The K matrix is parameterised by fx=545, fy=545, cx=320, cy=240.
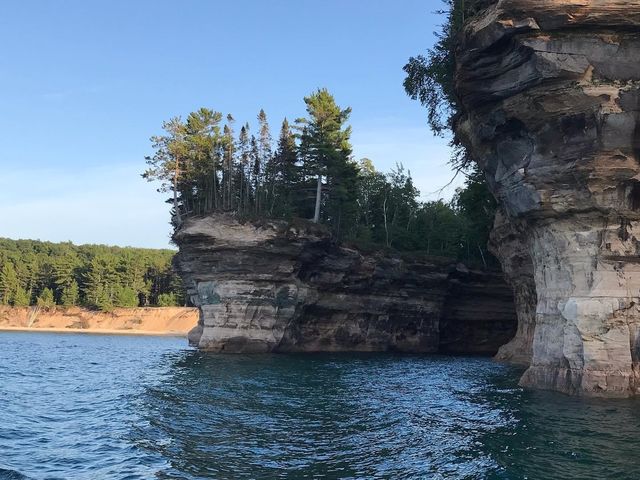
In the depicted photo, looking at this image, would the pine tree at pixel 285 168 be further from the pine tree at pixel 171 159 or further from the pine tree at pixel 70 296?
the pine tree at pixel 70 296

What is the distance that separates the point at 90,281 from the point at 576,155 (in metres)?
97.4

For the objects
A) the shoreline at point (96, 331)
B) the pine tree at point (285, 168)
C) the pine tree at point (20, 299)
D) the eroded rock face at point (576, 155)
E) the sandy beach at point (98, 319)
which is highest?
the pine tree at point (285, 168)

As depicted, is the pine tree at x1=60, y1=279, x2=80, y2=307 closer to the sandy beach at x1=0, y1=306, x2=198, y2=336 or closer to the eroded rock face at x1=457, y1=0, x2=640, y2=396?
the sandy beach at x1=0, y1=306, x2=198, y2=336

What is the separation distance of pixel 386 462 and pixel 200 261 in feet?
99.8

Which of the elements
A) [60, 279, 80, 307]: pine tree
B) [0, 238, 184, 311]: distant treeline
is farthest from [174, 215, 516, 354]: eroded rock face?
[60, 279, 80, 307]: pine tree

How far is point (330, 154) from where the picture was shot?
47000 mm

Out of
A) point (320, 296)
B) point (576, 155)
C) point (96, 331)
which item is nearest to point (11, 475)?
point (576, 155)

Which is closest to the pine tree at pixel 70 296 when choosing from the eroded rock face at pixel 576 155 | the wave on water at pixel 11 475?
the eroded rock face at pixel 576 155

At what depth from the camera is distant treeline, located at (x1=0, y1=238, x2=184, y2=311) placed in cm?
9856

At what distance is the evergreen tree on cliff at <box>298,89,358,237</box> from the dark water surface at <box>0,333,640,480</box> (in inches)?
1028

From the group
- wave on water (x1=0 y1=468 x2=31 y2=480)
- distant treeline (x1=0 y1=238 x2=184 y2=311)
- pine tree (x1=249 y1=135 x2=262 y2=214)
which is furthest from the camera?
distant treeline (x1=0 y1=238 x2=184 y2=311)

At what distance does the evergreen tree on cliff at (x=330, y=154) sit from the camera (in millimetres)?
47344

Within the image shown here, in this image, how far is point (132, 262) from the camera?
105375 mm

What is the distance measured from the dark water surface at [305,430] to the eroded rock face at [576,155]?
2.13m
